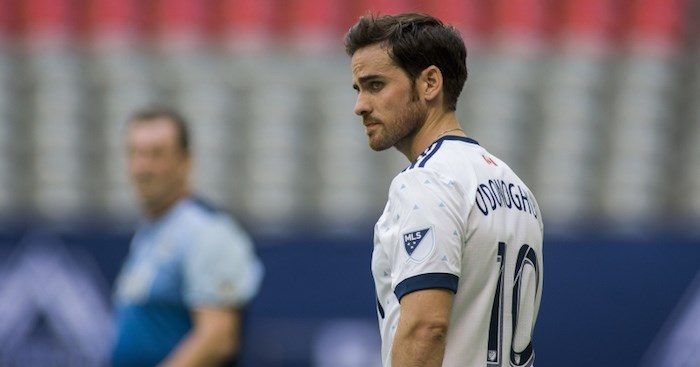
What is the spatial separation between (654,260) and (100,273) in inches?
109

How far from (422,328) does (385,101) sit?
0.59 meters

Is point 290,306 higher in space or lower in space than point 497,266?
lower

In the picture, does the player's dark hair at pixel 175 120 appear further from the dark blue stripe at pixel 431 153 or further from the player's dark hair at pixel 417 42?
the dark blue stripe at pixel 431 153

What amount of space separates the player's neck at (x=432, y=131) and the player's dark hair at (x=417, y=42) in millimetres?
38

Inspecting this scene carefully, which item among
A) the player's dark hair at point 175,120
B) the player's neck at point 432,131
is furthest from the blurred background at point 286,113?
the player's neck at point 432,131

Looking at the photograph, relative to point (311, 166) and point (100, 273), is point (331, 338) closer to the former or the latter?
point (100, 273)

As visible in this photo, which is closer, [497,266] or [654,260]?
[497,266]

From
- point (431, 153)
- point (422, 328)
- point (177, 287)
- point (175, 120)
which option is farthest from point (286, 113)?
point (422, 328)

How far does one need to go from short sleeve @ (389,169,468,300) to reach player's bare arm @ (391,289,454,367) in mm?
27

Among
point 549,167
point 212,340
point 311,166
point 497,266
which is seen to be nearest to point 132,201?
point 311,166

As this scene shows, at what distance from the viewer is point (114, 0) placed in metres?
8.38

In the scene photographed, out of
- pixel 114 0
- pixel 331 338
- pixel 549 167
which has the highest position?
pixel 114 0

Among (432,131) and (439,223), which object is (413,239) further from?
(432,131)

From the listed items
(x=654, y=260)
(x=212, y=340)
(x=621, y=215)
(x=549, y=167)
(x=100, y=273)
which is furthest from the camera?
(x=549, y=167)
